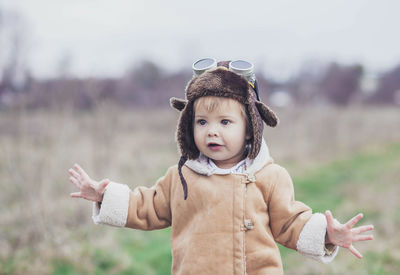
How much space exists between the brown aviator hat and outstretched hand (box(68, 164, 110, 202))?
451 mm

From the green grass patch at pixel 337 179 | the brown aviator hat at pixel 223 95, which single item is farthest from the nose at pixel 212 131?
the green grass patch at pixel 337 179

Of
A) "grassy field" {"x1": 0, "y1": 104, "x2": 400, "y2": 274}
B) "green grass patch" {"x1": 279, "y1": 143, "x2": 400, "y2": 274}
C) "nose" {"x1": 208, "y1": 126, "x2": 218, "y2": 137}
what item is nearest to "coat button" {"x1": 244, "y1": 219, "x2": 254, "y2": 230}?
"nose" {"x1": 208, "y1": 126, "x2": 218, "y2": 137}

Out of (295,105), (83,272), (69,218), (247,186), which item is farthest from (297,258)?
(295,105)

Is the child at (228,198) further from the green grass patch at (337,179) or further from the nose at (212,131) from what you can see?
the green grass patch at (337,179)

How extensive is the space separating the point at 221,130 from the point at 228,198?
0.34 meters

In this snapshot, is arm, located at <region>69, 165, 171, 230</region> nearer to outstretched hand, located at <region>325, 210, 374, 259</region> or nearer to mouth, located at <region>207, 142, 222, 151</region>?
mouth, located at <region>207, 142, 222, 151</region>

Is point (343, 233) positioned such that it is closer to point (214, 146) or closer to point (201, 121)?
→ point (214, 146)

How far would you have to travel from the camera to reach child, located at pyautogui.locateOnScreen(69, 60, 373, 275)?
2004 millimetres

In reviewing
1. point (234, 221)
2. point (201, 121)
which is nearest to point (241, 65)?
point (201, 121)

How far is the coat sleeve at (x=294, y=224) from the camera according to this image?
6.55 ft

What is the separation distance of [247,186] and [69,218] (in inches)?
138

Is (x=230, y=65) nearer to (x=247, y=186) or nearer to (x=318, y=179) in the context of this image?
(x=247, y=186)

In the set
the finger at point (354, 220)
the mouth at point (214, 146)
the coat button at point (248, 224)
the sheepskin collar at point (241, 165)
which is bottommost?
the coat button at point (248, 224)

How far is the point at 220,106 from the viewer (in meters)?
2.05
